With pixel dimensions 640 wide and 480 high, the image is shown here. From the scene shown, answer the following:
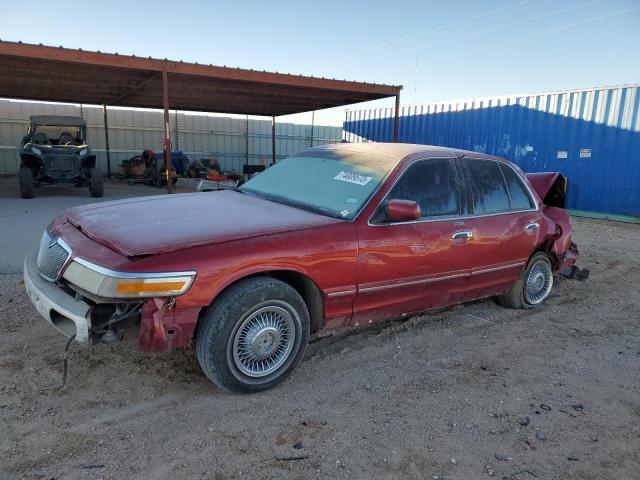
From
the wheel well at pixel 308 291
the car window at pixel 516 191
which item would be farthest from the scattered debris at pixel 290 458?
the car window at pixel 516 191

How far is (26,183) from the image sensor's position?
463 inches

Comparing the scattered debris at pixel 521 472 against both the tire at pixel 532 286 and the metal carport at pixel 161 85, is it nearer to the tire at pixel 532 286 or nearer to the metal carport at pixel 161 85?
the tire at pixel 532 286

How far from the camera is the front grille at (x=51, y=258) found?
2.80 m

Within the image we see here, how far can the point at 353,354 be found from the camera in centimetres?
354

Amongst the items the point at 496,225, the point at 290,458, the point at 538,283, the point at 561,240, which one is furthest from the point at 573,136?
the point at 290,458

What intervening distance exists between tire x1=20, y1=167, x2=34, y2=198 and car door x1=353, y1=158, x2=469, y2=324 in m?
11.7

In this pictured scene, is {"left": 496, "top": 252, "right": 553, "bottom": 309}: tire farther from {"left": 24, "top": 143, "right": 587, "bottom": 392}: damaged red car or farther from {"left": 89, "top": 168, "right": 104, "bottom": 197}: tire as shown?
{"left": 89, "top": 168, "right": 104, "bottom": 197}: tire

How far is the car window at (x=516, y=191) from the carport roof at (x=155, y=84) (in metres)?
8.32

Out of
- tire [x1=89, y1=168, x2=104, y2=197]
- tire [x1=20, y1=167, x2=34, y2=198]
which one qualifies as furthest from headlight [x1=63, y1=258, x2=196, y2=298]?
tire [x1=20, y1=167, x2=34, y2=198]

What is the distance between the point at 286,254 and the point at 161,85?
40.2ft

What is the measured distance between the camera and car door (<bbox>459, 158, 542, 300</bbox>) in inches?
155

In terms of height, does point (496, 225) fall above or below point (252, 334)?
above

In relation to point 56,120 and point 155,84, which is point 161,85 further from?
point 56,120

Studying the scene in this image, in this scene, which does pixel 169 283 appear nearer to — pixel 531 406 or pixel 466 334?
pixel 531 406
